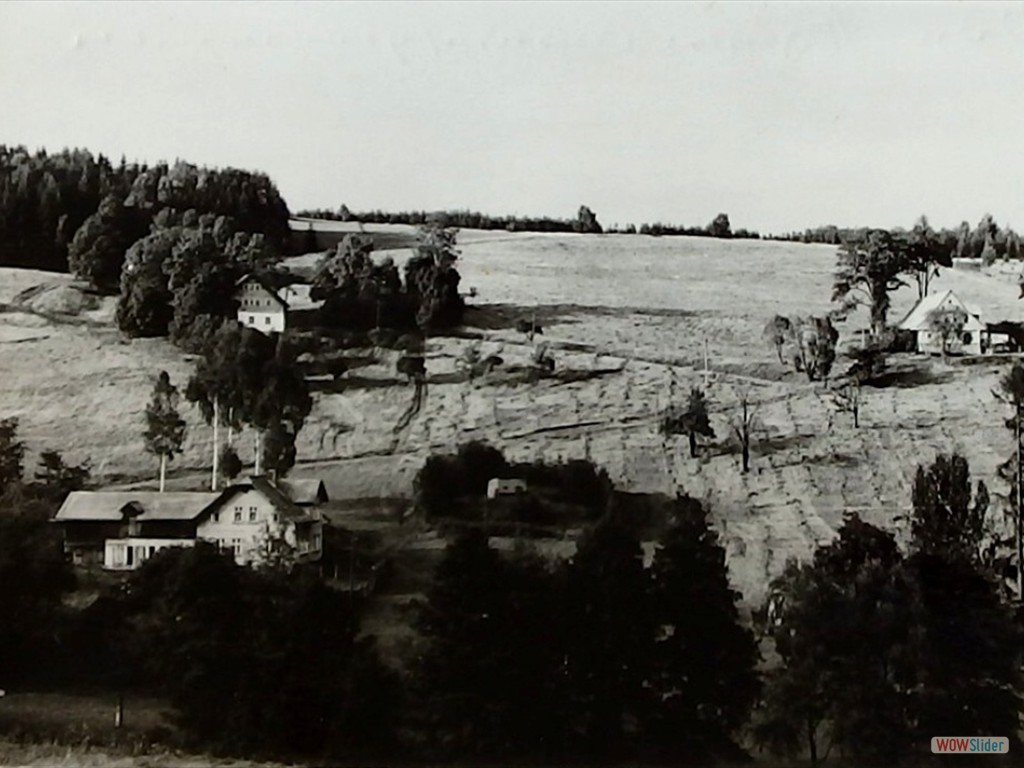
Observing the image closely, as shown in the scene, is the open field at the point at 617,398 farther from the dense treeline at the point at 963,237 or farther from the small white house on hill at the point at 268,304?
the small white house on hill at the point at 268,304

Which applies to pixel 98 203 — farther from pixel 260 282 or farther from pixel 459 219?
pixel 459 219

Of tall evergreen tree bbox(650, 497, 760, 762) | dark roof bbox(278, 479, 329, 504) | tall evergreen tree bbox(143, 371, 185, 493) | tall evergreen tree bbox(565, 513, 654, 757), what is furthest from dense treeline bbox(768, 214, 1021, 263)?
tall evergreen tree bbox(143, 371, 185, 493)

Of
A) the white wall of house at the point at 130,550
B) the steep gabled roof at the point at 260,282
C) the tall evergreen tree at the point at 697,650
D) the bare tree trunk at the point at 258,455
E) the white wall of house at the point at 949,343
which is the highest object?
the steep gabled roof at the point at 260,282

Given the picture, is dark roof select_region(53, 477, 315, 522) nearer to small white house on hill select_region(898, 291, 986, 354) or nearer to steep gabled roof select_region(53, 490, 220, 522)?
steep gabled roof select_region(53, 490, 220, 522)

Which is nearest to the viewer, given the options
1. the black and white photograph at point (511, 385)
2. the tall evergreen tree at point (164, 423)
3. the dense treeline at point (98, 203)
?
the black and white photograph at point (511, 385)

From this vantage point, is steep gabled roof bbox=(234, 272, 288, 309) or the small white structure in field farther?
steep gabled roof bbox=(234, 272, 288, 309)

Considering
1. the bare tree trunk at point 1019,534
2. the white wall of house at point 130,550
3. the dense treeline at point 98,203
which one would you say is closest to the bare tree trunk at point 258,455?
the white wall of house at point 130,550
